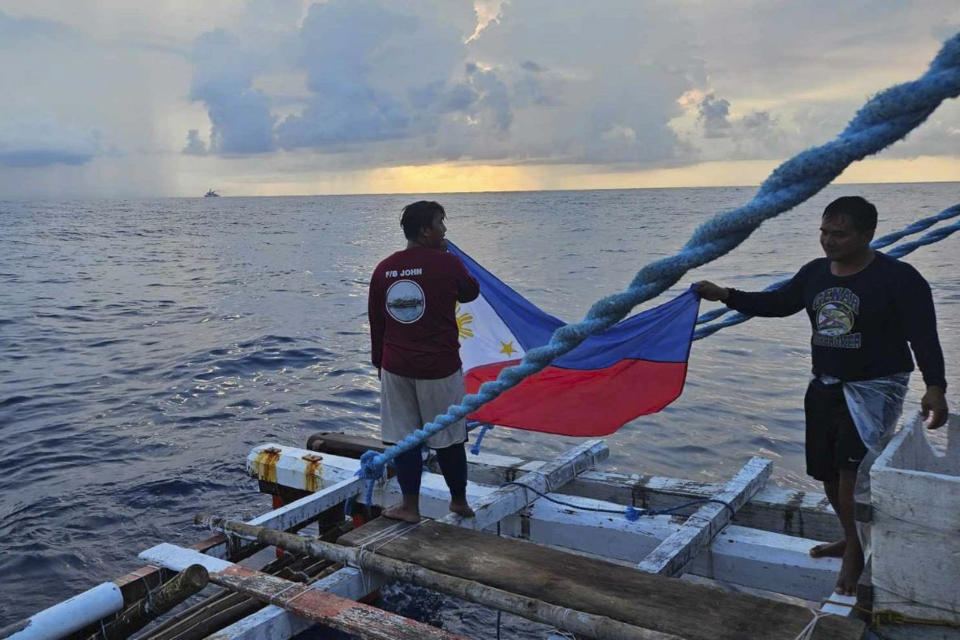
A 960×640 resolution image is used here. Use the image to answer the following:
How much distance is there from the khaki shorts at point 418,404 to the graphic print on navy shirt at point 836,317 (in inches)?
88.5

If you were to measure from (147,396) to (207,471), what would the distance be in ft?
13.9

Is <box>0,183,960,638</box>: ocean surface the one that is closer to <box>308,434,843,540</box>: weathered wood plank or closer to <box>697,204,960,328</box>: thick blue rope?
<box>308,434,843,540</box>: weathered wood plank

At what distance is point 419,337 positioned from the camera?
498cm

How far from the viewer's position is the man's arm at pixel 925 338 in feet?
12.4

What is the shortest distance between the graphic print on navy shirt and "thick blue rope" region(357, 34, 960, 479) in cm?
122

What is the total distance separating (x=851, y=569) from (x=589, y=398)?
2099 mm

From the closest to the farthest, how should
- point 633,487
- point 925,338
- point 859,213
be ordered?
1. point 925,338
2. point 859,213
3. point 633,487

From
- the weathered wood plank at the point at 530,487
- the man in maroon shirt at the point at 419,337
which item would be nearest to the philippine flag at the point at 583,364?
the weathered wood plank at the point at 530,487

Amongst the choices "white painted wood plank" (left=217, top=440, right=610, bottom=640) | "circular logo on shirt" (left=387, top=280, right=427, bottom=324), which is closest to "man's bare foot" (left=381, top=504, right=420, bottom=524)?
"white painted wood plank" (left=217, top=440, right=610, bottom=640)

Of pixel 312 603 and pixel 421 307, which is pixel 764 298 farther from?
pixel 312 603

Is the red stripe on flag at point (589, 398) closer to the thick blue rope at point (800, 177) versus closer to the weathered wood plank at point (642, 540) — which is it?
the weathered wood plank at point (642, 540)

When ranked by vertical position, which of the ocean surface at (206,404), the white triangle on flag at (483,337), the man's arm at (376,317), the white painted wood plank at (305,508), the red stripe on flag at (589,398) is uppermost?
the man's arm at (376,317)

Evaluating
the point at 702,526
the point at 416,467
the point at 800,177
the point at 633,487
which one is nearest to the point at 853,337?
the point at 800,177

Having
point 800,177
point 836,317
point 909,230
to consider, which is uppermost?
point 800,177
